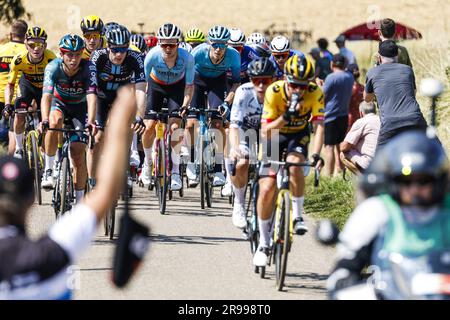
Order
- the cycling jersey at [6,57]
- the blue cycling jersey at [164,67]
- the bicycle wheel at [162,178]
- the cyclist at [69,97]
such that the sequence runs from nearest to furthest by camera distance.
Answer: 1. the cyclist at [69,97]
2. the bicycle wheel at [162,178]
3. the blue cycling jersey at [164,67]
4. the cycling jersey at [6,57]

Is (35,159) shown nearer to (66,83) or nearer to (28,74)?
(28,74)

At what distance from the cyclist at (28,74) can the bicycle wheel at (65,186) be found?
8.30 ft

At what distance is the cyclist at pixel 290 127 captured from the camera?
984cm

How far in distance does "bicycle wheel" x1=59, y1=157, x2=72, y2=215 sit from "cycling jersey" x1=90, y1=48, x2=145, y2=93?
131 centimetres

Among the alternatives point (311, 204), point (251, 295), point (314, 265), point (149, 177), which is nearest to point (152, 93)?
point (149, 177)

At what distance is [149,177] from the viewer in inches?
589

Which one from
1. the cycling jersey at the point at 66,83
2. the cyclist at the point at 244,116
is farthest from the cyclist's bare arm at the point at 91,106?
the cyclist at the point at 244,116

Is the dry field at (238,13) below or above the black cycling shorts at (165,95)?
above

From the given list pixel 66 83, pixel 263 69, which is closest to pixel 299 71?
pixel 263 69

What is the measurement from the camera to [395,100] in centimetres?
1131

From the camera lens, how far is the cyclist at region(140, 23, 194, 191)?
14.3m

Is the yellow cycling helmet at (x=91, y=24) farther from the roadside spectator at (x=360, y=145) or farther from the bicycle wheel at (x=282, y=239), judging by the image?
the bicycle wheel at (x=282, y=239)

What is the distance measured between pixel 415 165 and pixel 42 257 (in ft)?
5.03

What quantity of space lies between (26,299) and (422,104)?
13.7m
